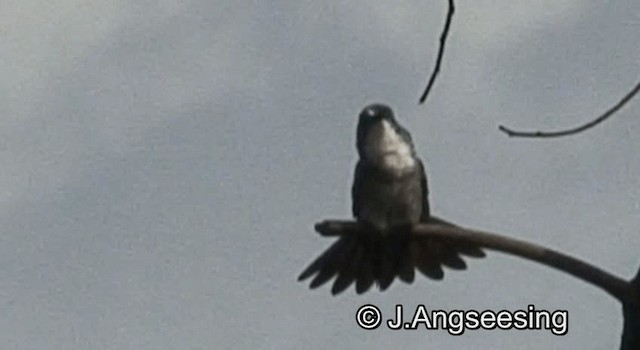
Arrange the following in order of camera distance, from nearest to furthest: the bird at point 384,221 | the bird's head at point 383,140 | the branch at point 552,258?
the branch at point 552,258
the bird at point 384,221
the bird's head at point 383,140

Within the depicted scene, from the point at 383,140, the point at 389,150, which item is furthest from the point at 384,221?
the point at 389,150

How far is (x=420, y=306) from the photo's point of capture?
15.9 feet

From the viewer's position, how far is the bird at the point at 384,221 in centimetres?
391

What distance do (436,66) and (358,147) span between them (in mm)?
1248

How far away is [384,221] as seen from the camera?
397 centimetres

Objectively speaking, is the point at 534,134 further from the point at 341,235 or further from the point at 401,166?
the point at 401,166

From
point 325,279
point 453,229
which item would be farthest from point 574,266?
point 325,279

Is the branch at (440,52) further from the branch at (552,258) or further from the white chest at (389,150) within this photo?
the white chest at (389,150)

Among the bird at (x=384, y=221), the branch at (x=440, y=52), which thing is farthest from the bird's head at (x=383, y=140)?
the branch at (x=440, y=52)

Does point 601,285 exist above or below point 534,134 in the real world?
below

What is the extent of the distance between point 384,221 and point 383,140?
1.83 feet

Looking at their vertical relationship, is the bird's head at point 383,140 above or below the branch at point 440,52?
below

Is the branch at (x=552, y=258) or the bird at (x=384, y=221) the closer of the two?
the branch at (x=552, y=258)

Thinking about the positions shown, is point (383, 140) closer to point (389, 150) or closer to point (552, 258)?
point (389, 150)
